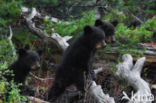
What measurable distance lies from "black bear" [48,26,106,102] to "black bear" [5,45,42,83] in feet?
2.11

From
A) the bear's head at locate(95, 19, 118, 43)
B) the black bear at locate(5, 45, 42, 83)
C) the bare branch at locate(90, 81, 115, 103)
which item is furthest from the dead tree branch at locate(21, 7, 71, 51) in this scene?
the bare branch at locate(90, 81, 115, 103)

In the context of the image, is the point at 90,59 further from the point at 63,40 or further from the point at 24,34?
the point at 24,34

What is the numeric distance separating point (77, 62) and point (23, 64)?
1.21 metres

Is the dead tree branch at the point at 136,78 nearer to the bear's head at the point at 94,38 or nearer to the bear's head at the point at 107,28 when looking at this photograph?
the bear's head at the point at 107,28

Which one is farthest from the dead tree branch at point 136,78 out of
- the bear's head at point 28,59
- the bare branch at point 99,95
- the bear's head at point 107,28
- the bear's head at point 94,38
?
the bear's head at point 28,59

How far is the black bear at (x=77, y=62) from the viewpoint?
16.5 feet

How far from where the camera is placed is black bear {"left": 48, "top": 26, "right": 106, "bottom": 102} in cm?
502

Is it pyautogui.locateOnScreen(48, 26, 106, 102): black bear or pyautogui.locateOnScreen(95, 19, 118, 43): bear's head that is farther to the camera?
pyautogui.locateOnScreen(95, 19, 118, 43): bear's head

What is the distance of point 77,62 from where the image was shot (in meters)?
5.08

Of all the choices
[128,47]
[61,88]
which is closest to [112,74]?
[128,47]

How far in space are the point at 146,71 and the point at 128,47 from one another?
0.89m

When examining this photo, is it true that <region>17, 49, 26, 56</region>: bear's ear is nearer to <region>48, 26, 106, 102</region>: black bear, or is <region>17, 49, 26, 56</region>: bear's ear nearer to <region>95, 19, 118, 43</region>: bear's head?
<region>48, 26, 106, 102</region>: black bear

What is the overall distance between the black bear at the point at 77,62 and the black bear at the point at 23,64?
0.64 meters

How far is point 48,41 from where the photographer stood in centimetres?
751
